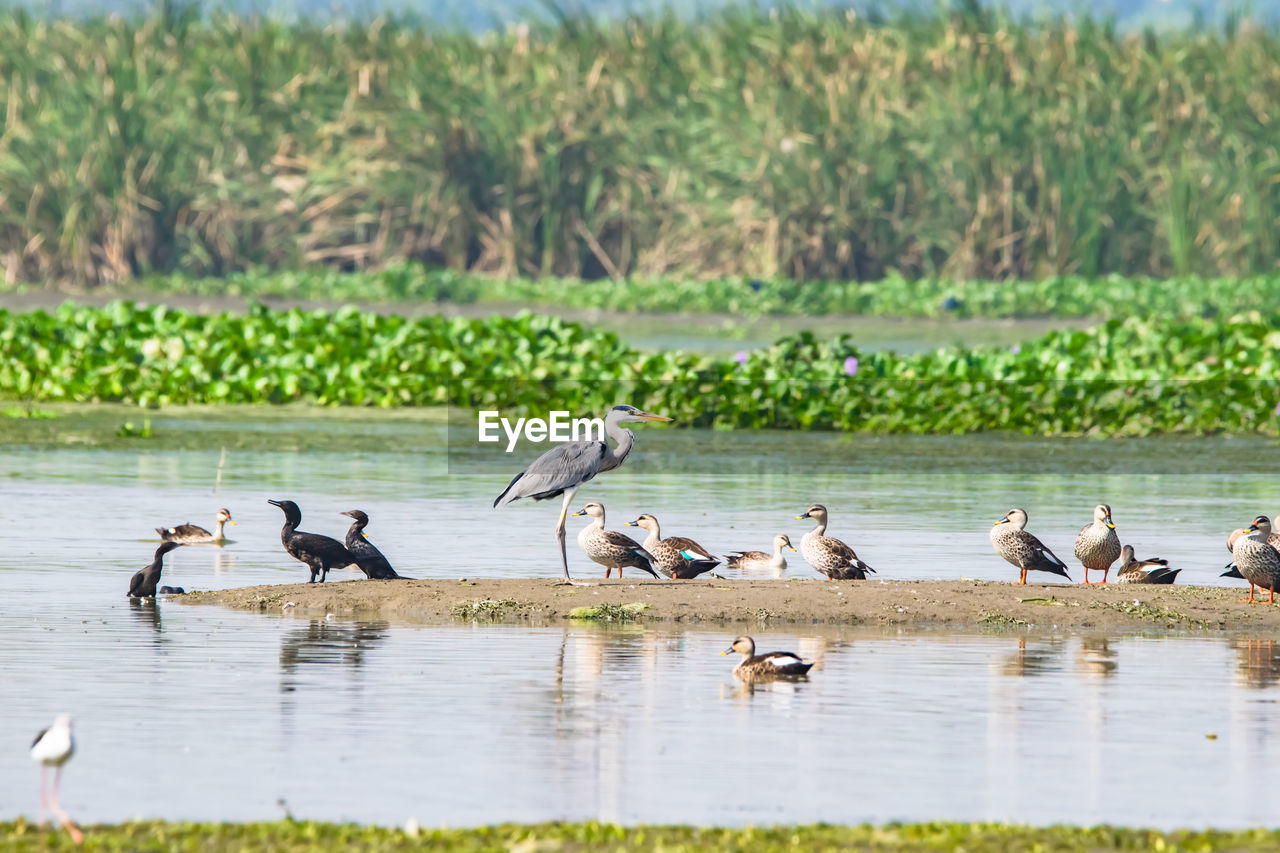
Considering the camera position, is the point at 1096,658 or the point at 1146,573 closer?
the point at 1096,658

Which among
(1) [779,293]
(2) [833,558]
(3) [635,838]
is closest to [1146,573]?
(2) [833,558]

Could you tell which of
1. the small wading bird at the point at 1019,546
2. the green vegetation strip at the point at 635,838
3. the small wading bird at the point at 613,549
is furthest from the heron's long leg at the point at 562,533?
the green vegetation strip at the point at 635,838

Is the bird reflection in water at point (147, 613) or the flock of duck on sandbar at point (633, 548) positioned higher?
the flock of duck on sandbar at point (633, 548)

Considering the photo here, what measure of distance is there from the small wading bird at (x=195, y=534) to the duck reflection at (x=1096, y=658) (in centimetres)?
556

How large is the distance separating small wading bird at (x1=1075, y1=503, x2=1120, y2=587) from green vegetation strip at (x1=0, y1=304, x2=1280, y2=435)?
939 centimetres

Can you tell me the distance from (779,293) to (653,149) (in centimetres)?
411

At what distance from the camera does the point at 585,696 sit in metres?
10.1

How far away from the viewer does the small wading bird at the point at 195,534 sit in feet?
49.3

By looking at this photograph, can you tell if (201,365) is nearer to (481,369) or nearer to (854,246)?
(481,369)

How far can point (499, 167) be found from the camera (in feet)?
133

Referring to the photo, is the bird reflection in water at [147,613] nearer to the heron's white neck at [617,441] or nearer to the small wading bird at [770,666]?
the heron's white neck at [617,441]

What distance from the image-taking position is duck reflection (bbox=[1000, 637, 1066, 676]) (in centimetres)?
1095

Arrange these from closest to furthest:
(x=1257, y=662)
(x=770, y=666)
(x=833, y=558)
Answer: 1. (x=770, y=666)
2. (x=1257, y=662)
3. (x=833, y=558)

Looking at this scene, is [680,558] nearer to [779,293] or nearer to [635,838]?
[635,838]
